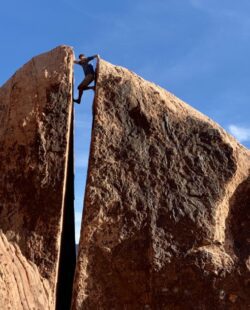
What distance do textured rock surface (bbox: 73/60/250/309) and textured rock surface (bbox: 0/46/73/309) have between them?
452 millimetres

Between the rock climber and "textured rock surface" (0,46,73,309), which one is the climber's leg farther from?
"textured rock surface" (0,46,73,309)

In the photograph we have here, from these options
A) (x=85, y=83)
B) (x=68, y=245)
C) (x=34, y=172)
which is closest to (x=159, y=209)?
(x=34, y=172)

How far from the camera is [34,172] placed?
369 inches

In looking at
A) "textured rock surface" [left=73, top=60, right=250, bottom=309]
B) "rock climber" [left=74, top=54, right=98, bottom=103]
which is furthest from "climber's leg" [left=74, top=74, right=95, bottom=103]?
"textured rock surface" [left=73, top=60, right=250, bottom=309]

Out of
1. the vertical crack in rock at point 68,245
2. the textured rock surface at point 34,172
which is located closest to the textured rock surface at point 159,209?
the textured rock surface at point 34,172

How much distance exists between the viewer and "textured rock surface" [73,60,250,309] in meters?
8.70

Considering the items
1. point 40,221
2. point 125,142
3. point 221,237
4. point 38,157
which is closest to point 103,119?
point 125,142

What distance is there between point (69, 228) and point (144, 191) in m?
1.97

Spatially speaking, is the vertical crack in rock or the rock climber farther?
the rock climber

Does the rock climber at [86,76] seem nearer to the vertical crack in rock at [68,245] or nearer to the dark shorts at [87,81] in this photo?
the dark shorts at [87,81]

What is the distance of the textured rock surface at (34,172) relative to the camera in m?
8.71

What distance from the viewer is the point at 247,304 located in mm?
8523

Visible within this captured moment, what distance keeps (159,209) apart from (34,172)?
1.92 metres

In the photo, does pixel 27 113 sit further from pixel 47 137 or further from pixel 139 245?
pixel 139 245
